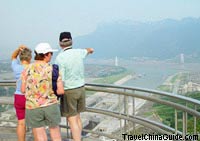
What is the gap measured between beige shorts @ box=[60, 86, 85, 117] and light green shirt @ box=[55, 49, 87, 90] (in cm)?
6

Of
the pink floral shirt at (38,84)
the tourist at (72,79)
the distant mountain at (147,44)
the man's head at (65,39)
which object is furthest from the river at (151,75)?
the pink floral shirt at (38,84)

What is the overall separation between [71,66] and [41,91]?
0.54 meters

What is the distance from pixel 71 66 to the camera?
345 centimetres

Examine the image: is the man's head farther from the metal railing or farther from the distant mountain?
the distant mountain

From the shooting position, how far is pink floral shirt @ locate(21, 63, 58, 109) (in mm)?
3006

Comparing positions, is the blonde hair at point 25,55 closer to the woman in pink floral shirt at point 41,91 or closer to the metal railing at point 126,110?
the woman in pink floral shirt at point 41,91

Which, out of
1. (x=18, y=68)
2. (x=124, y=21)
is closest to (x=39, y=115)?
(x=18, y=68)

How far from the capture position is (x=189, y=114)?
2596 millimetres

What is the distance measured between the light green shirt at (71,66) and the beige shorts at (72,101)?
64mm

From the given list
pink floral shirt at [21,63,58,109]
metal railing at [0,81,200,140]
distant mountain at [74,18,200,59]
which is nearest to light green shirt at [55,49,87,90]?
pink floral shirt at [21,63,58,109]

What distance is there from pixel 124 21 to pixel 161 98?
536 ft

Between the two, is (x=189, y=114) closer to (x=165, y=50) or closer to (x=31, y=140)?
(x=31, y=140)

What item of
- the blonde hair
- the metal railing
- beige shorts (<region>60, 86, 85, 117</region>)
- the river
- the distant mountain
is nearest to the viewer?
A: the metal railing

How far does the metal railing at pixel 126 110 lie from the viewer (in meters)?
2.73
